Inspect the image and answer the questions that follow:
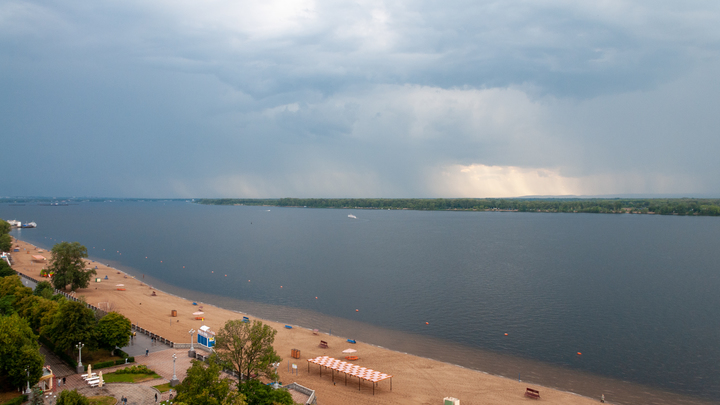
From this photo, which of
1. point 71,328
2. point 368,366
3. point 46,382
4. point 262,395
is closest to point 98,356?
point 71,328

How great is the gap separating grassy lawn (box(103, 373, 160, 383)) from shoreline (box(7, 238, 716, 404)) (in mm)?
11486

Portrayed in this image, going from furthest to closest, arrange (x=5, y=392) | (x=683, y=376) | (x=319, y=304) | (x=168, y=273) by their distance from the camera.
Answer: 1. (x=168, y=273)
2. (x=319, y=304)
3. (x=683, y=376)
4. (x=5, y=392)

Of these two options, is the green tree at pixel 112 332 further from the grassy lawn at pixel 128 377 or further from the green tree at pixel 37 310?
the green tree at pixel 37 310

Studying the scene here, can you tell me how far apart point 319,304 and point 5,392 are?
41.8 meters

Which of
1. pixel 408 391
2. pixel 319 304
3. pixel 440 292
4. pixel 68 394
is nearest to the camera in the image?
pixel 68 394

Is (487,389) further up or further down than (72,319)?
further down

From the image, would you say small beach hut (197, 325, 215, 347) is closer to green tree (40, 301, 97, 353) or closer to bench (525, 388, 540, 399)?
green tree (40, 301, 97, 353)

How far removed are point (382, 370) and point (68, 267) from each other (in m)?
54.9

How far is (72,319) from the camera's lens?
36.8 metres

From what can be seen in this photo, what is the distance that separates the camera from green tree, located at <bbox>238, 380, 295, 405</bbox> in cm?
2672

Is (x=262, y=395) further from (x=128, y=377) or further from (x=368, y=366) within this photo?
(x=368, y=366)

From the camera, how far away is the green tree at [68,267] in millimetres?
63719

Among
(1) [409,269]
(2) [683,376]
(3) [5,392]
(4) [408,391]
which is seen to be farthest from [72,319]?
(1) [409,269]

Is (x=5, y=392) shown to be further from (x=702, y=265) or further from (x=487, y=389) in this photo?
(x=702, y=265)
